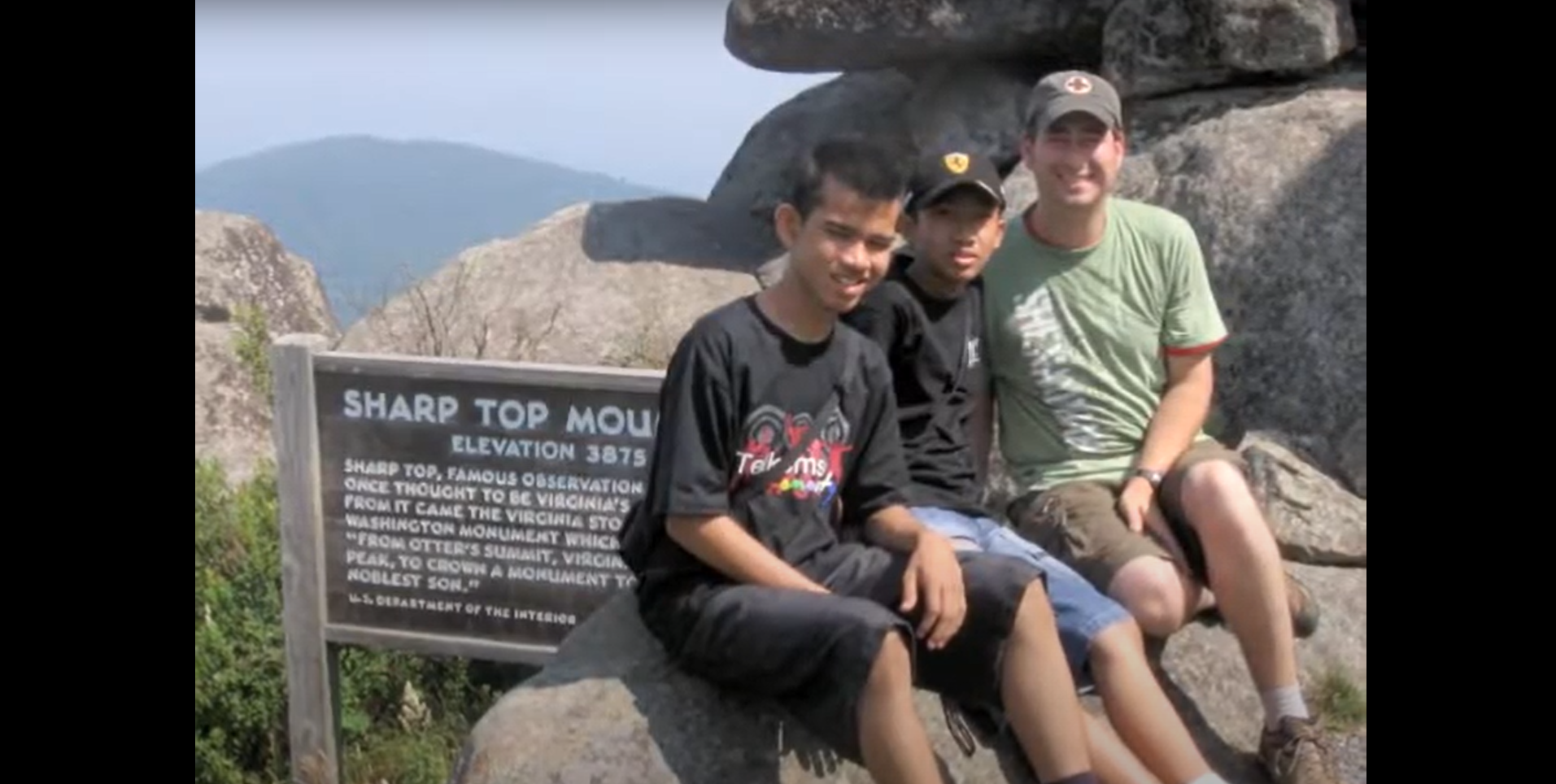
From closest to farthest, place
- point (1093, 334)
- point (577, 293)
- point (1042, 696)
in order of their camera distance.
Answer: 1. point (1042, 696)
2. point (1093, 334)
3. point (577, 293)

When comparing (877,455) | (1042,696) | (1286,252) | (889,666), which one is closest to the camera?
(889,666)

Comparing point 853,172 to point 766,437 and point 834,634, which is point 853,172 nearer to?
point 766,437

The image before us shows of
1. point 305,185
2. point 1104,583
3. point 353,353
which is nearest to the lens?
point 1104,583

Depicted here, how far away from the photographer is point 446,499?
5.96 metres

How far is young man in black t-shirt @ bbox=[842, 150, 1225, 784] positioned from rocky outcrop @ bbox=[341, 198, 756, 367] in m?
4.19

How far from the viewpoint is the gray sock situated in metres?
4.47

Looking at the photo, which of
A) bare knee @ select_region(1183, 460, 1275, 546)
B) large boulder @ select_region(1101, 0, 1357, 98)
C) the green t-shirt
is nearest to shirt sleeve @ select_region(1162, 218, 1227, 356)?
the green t-shirt

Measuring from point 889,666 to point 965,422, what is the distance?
3.29ft

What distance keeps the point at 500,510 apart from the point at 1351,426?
2.85 meters

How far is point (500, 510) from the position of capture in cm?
594

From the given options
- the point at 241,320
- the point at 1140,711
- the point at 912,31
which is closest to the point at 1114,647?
the point at 1140,711
